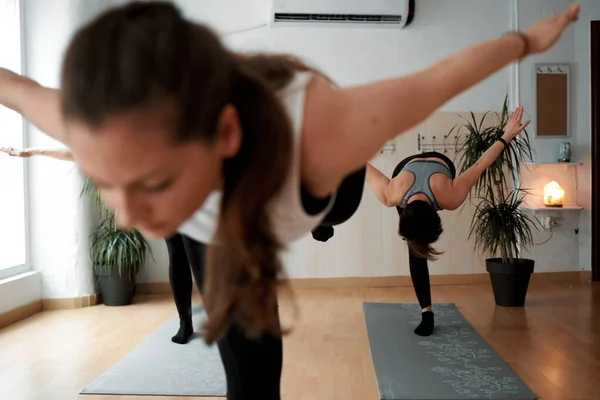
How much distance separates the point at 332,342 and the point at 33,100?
2.68m

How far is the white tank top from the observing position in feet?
2.80

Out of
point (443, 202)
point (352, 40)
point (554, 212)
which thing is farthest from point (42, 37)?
point (554, 212)

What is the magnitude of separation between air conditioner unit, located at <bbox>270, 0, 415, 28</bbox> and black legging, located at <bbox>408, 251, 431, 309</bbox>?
2.60 meters

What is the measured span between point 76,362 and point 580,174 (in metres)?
4.74

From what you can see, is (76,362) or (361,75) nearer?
(76,362)

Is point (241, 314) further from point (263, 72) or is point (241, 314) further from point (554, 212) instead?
point (554, 212)

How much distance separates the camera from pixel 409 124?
→ 3.06 feet

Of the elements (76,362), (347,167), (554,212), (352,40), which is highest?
(352,40)

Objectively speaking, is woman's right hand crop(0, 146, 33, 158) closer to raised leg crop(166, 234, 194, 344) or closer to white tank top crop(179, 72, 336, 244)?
raised leg crop(166, 234, 194, 344)

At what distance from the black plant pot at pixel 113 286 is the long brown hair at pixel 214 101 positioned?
410cm

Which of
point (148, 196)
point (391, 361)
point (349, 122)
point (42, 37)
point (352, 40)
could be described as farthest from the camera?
point (352, 40)

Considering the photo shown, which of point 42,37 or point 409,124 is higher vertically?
point 42,37

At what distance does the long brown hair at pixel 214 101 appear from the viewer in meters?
0.67

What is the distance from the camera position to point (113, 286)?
475 cm
